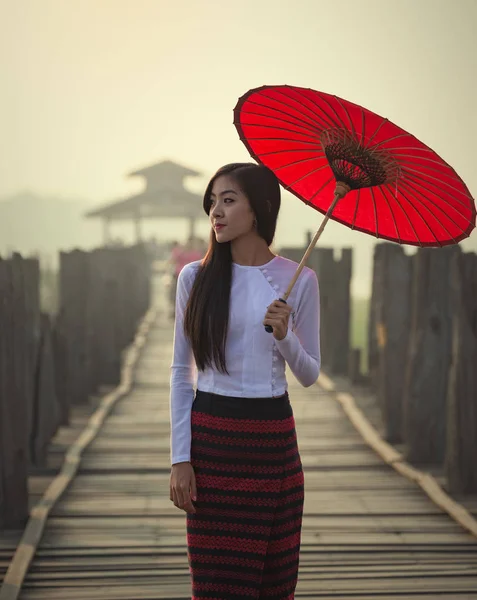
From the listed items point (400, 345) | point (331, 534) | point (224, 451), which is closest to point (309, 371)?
point (224, 451)

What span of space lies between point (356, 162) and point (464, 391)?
2809mm

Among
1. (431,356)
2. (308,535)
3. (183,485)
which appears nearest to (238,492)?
(183,485)

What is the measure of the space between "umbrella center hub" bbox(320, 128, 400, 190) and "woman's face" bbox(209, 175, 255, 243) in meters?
0.36

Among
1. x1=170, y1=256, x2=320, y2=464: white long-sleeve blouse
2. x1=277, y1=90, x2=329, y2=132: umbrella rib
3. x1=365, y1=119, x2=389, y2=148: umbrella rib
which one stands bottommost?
x1=170, y1=256, x2=320, y2=464: white long-sleeve blouse

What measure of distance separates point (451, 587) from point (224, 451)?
6.27ft

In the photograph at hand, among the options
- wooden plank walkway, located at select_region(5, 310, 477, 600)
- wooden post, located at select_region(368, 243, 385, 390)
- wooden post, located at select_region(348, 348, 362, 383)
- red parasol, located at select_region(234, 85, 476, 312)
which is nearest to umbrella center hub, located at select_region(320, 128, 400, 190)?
red parasol, located at select_region(234, 85, 476, 312)

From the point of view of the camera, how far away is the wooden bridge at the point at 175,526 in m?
4.33

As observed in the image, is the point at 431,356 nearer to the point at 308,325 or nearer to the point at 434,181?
the point at 434,181

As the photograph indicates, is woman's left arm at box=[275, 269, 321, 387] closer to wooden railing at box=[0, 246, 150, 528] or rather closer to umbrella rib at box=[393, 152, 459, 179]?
umbrella rib at box=[393, 152, 459, 179]

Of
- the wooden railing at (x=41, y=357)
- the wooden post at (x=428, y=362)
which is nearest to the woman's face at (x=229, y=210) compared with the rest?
the wooden railing at (x=41, y=357)

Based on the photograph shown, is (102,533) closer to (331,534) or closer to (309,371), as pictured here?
(331,534)

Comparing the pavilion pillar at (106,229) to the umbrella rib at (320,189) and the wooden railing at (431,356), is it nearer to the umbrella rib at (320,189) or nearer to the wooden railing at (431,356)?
the wooden railing at (431,356)

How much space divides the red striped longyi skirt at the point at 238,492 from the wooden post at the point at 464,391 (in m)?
2.80

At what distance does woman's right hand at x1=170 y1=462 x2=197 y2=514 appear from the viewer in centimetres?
282
